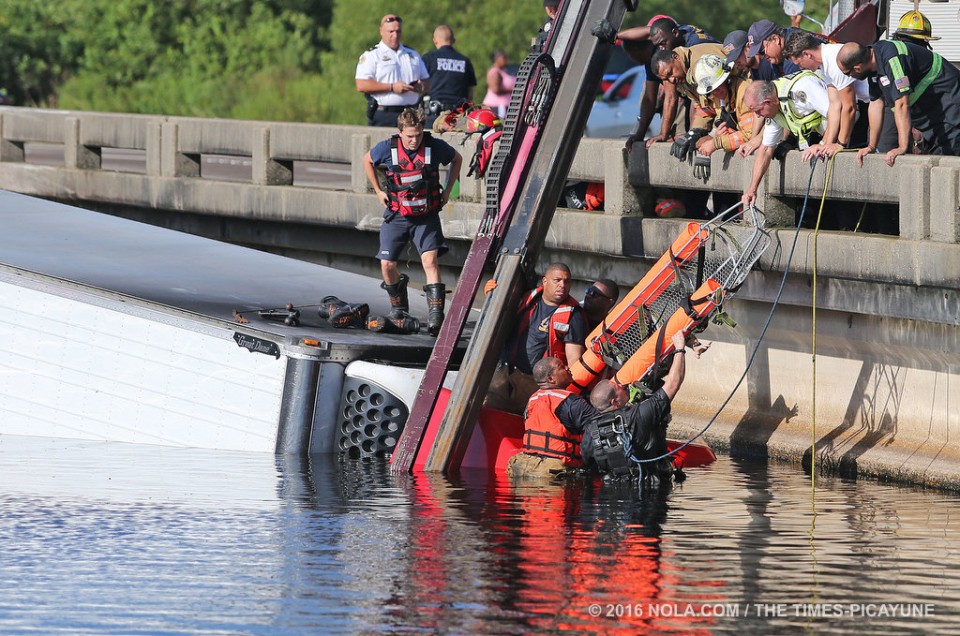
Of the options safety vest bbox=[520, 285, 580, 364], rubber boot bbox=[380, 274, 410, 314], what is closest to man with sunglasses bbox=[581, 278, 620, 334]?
safety vest bbox=[520, 285, 580, 364]

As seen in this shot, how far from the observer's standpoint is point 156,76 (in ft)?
141

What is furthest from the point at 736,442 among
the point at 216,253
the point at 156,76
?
the point at 156,76

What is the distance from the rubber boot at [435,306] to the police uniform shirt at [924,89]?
3.86 meters

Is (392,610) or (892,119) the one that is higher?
(892,119)

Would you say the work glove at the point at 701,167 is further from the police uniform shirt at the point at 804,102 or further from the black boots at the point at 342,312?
the black boots at the point at 342,312

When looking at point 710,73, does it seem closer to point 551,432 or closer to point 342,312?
point 551,432

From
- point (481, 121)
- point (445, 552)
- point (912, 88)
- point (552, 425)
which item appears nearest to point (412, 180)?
point (481, 121)

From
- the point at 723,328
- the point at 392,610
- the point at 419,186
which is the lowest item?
the point at 392,610

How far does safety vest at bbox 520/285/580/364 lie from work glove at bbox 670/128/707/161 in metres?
1.47

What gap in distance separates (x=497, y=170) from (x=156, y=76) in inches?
1206

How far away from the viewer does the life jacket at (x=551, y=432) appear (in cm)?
1256

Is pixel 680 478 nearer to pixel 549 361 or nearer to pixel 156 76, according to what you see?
pixel 549 361

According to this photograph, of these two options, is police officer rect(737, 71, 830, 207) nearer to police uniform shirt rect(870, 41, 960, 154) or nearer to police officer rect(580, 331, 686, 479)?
police uniform shirt rect(870, 41, 960, 154)

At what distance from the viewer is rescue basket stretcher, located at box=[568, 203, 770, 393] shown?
12.6 meters
